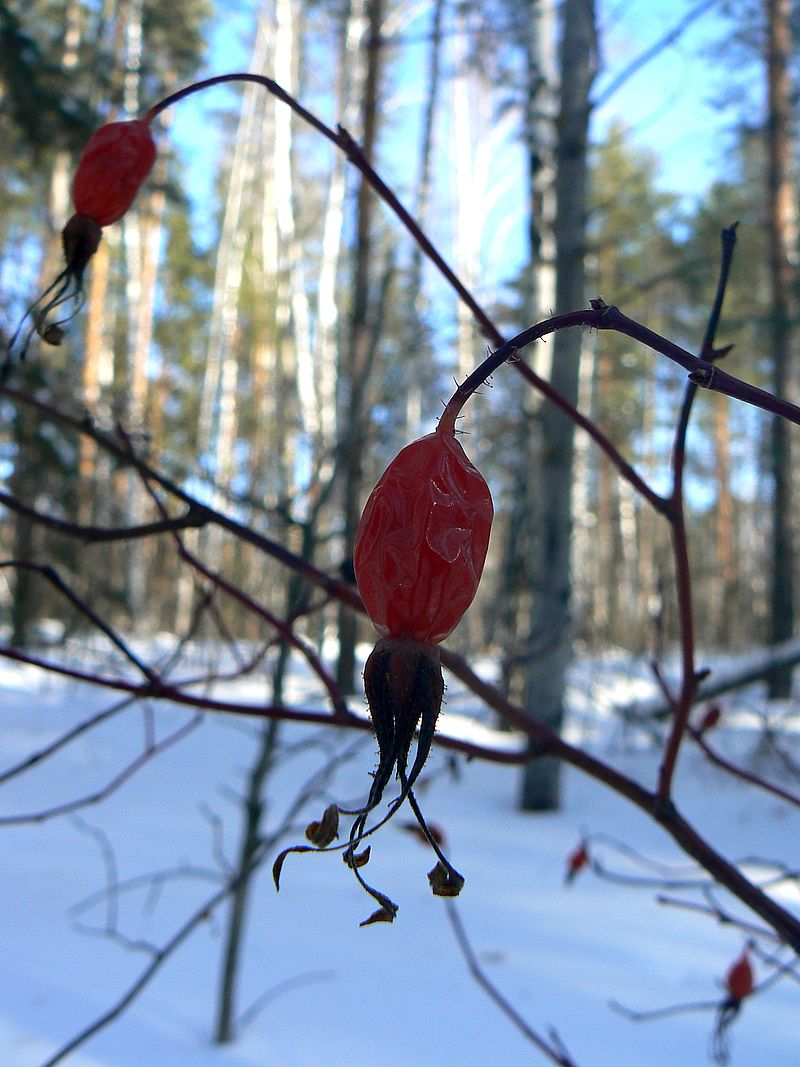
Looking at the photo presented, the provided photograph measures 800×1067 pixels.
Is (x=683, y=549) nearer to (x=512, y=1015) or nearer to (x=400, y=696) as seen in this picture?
(x=400, y=696)

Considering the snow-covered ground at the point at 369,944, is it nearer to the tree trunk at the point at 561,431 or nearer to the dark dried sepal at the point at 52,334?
the tree trunk at the point at 561,431

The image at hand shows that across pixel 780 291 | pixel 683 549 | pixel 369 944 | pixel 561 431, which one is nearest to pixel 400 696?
pixel 683 549

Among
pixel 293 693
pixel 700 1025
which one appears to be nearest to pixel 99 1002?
pixel 700 1025

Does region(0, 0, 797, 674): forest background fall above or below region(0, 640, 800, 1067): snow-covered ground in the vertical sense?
above

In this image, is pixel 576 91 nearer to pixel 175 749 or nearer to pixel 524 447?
pixel 524 447

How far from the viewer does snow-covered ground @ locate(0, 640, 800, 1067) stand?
2.27 meters

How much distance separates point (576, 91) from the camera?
16.7 ft

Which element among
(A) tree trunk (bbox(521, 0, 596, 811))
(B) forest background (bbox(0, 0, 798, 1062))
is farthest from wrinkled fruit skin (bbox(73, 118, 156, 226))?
(A) tree trunk (bbox(521, 0, 596, 811))

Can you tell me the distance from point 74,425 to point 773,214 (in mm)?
9705

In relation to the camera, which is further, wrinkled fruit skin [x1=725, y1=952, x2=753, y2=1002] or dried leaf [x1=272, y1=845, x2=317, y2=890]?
wrinkled fruit skin [x1=725, y1=952, x2=753, y2=1002]

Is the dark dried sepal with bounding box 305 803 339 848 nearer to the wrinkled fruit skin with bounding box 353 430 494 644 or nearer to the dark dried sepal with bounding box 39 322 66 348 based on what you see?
the wrinkled fruit skin with bounding box 353 430 494 644

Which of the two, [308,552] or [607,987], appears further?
[607,987]

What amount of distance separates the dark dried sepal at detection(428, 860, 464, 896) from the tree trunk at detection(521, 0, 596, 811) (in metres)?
4.40

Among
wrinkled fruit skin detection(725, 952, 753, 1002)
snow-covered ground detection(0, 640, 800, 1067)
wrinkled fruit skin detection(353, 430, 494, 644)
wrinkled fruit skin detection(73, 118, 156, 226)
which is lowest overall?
snow-covered ground detection(0, 640, 800, 1067)
